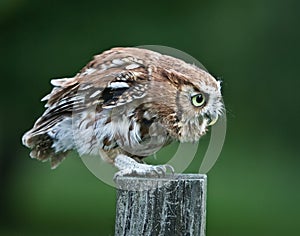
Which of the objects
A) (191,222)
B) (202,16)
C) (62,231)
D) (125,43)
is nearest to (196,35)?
(202,16)

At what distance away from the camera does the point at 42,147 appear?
3.97m

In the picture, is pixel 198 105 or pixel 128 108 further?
pixel 128 108

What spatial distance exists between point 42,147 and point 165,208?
105 cm

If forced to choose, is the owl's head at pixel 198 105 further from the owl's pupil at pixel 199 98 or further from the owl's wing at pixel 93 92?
the owl's wing at pixel 93 92

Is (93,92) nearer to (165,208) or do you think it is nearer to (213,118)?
(213,118)

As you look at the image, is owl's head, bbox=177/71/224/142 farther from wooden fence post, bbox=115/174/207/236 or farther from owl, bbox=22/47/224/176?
wooden fence post, bbox=115/174/207/236

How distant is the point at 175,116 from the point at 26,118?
20.9ft

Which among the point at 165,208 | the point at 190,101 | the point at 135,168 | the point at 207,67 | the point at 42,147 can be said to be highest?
the point at 207,67

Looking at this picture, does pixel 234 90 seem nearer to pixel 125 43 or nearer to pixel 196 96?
pixel 125 43

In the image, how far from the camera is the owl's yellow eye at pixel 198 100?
357 cm

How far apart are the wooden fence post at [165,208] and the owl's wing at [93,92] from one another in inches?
27.4

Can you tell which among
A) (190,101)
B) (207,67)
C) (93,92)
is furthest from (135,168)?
(207,67)

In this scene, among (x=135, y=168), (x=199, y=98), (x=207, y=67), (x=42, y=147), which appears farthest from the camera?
(x=207, y=67)

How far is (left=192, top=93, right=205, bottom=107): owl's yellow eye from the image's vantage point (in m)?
3.57
